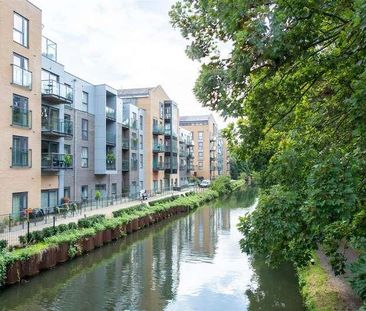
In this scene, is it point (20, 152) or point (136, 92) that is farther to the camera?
point (136, 92)

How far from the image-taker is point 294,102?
813 cm

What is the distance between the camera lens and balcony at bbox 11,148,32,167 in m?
22.2

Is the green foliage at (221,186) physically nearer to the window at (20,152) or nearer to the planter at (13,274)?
the window at (20,152)

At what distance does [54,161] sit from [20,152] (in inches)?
165

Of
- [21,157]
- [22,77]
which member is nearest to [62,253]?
[21,157]

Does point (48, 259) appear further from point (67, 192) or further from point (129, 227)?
point (67, 192)

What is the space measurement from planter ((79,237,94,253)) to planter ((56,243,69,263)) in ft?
4.59

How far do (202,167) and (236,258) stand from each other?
68821 millimetres

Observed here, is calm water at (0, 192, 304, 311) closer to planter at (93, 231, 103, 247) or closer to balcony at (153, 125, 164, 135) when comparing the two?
planter at (93, 231, 103, 247)

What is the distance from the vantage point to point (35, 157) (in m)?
24.2

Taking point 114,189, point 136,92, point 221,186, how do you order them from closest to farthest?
point 114,189, point 136,92, point 221,186

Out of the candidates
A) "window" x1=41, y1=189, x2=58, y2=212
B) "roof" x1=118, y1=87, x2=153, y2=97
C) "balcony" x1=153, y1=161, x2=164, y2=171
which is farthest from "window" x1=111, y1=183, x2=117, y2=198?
"roof" x1=118, y1=87, x2=153, y2=97

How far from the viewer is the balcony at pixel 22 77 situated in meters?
22.2

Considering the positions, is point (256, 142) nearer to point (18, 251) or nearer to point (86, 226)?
point (18, 251)
